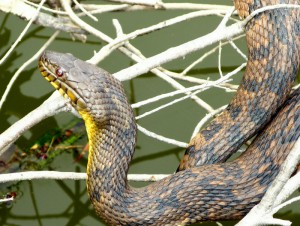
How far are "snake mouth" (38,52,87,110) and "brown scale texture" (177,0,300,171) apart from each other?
82 centimetres

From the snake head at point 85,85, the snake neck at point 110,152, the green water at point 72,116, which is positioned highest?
the green water at point 72,116

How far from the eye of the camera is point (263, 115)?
12.6 feet

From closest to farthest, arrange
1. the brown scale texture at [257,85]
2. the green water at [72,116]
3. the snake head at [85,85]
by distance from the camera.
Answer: the snake head at [85,85], the brown scale texture at [257,85], the green water at [72,116]

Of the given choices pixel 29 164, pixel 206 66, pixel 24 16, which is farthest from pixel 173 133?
pixel 24 16

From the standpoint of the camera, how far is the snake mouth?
3.55 metres

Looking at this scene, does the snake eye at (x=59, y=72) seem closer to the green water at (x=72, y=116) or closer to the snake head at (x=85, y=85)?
the snake head at (x=85, y=85)

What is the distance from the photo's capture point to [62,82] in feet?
11.8

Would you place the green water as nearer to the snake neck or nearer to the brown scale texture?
the brown scale texture

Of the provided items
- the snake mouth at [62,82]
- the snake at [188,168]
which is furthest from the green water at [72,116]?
the snake mouth at [62,82]

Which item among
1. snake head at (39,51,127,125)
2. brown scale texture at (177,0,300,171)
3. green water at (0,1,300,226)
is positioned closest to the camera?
snake head at (39,51,127,125)

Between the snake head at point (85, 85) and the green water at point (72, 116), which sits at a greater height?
the green water at point (72, 116)

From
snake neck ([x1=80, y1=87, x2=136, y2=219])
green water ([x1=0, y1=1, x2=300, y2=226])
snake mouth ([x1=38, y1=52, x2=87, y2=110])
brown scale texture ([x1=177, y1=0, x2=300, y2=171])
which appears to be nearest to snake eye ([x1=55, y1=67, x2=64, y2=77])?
snake mouth ([x1=38, y1=52, x2=87, y2=110])

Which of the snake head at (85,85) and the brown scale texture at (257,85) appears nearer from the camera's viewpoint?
the snake head at (85,85)

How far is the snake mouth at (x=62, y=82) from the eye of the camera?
3.55 m
